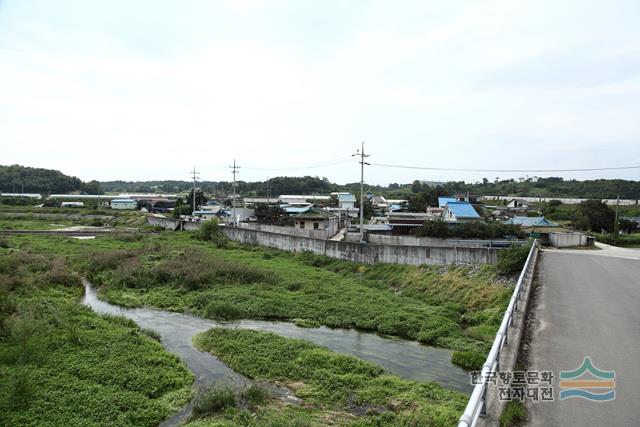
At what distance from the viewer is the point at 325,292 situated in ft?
67.3

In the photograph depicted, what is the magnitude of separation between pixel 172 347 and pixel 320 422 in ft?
23.0

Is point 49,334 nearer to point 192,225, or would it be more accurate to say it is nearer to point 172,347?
point 172,347

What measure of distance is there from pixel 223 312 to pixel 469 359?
997cm

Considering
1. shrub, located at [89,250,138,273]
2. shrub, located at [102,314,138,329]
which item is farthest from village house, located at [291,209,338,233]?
shrub, located at [102,314,138,329]

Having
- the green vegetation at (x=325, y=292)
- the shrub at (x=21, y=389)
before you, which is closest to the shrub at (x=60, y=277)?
the green vegetation at (x=325, y=292)

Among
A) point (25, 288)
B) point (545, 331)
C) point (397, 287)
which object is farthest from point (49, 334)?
point (397, 287)

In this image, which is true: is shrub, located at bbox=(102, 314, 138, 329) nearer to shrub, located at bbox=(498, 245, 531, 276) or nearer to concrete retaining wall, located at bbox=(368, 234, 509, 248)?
shrub, located at bbox=(498, 245, 531, 276)

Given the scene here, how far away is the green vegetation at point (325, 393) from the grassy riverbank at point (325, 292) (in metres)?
3.24

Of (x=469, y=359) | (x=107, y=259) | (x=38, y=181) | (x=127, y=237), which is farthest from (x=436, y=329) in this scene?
(x=38, y=181)

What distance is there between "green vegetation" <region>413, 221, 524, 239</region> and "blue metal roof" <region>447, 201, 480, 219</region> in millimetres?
9689

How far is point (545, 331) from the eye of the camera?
321 inches

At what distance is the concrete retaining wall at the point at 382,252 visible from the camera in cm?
2116

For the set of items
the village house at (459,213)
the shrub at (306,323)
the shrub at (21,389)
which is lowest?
the shrub at (306,323)

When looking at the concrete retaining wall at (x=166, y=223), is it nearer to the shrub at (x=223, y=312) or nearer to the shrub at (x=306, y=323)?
the shrub at (x=223, y=312)
